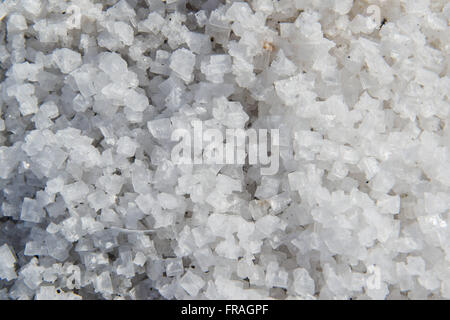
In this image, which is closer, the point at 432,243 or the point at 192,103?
the point at 432,243

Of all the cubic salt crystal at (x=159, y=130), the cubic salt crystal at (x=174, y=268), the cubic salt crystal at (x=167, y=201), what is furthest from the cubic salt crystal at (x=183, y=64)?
the cubic salt crystal at (x=174, y=268)

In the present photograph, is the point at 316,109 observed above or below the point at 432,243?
above

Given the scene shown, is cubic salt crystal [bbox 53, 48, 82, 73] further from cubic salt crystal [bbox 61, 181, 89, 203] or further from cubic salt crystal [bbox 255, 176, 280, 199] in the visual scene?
cubic salt crystal [bbox 255, 176, 280, 199]

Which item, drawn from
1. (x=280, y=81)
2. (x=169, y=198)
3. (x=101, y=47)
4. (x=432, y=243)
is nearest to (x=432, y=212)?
(x=432, y=243)

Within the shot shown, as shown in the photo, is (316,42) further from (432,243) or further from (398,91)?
(432,243)

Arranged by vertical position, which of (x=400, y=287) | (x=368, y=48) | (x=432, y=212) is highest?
(x=368, y=48)

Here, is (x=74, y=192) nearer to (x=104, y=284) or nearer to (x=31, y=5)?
(x=104, y=284)

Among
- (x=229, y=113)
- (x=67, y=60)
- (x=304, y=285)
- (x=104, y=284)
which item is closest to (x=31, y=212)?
(x=104, y=284)

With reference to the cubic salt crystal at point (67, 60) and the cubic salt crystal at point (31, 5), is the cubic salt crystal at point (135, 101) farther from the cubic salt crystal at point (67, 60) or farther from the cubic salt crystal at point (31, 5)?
the cubic salt crystal at point (31, 5)
